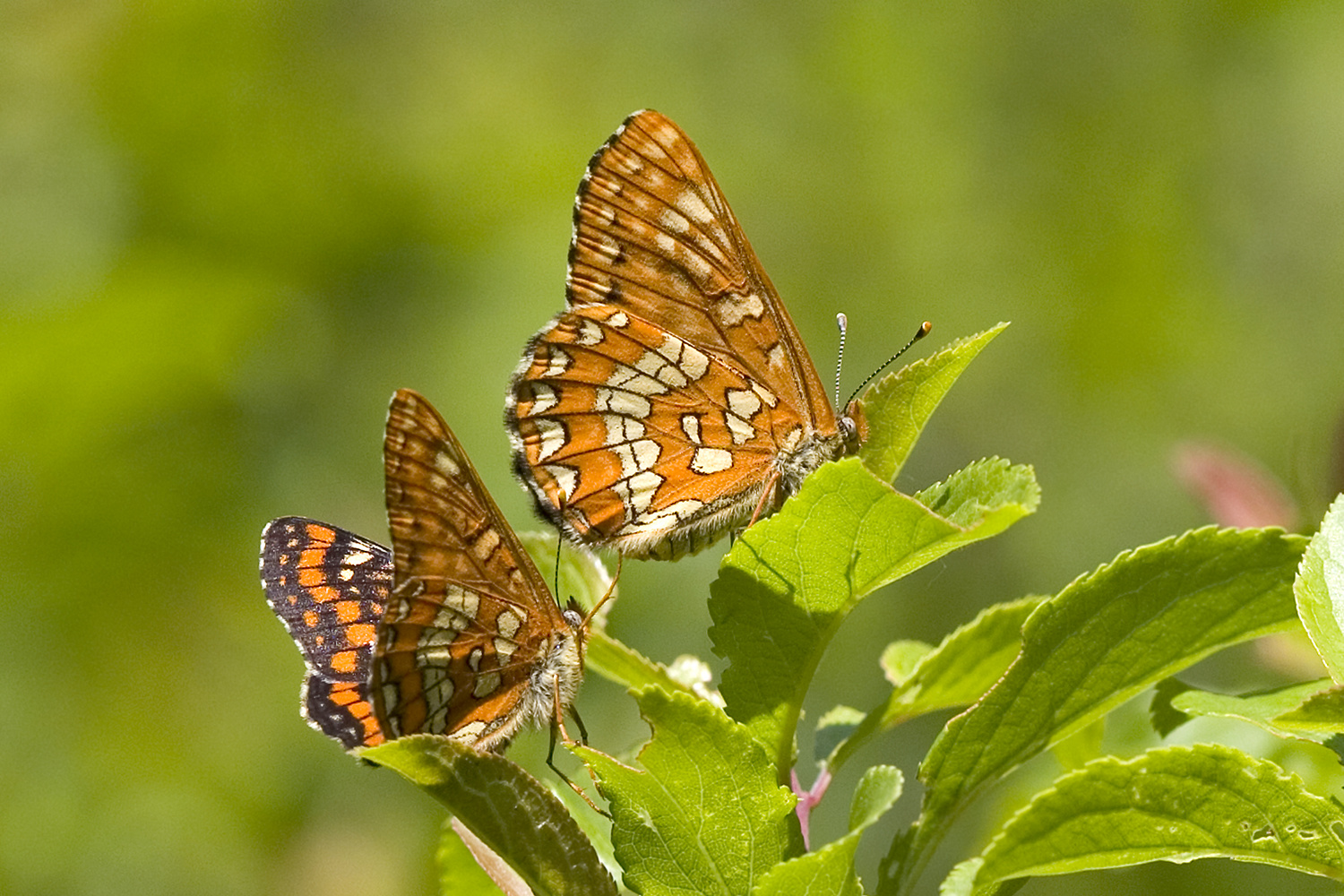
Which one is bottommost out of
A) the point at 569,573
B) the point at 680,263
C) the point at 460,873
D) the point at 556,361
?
the point at 460,873

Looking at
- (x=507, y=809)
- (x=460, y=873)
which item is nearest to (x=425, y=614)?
(x=460, y=873)

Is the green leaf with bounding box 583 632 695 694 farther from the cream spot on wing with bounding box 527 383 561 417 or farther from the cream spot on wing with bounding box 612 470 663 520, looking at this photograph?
the cream spot on wing with bounding box 527 383 561 417

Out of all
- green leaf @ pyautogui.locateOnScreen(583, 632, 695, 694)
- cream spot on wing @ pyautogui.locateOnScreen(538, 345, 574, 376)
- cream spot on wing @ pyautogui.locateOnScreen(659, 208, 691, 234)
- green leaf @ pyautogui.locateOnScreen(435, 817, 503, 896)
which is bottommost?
green leaf @ pyautogui.locateOnScreen(435, 817, 503, 896)

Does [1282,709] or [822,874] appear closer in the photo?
[822,874]

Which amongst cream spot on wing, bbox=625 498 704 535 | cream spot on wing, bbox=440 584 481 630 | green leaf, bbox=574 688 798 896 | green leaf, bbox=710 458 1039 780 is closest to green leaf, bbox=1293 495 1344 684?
green leaf, bbox=710 458 1039 780

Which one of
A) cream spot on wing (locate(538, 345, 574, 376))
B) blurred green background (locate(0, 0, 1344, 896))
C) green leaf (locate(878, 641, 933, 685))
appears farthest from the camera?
blurred green background (locate(0, 0, 1344, 896))

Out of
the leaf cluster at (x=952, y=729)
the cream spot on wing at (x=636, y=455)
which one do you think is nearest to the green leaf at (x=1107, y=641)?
the leaf cluster at (x=952, y=729)

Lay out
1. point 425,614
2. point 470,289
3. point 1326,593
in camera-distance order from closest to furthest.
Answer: point 1326,593 < point 425,614 < point 470,289

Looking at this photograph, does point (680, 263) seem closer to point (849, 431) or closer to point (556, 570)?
point (849, 431)
